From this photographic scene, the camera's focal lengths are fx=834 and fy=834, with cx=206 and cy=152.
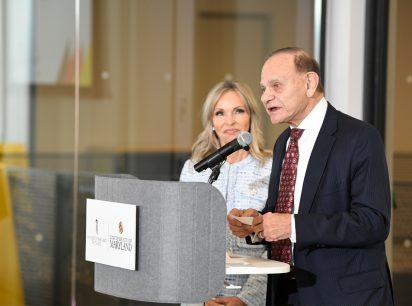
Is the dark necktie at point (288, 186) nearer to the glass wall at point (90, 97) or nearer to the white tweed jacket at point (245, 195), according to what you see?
the white tweed jacket at point (245, 195)

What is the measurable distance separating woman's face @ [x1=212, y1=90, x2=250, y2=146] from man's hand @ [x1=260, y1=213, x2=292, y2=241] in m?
1.24

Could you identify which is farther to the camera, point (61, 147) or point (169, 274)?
point (61, 147)

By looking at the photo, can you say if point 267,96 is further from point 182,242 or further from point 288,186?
point 182,242

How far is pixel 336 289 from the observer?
304 cm

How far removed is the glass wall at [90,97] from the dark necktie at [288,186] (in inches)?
85.7

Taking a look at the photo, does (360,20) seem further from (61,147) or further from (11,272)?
(11,272)

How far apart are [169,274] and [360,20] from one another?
2.92 metres

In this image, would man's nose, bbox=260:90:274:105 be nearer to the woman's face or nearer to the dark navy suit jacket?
the dark navy suit jacket

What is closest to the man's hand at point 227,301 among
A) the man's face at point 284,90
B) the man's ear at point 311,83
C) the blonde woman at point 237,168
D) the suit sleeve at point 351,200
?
the blonde woman at point 237,168

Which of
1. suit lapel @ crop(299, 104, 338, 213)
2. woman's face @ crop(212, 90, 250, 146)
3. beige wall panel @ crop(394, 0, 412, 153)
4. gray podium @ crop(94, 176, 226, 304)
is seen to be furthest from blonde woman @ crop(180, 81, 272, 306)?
beige wall panel @ crop(394, 0, 412, 153)

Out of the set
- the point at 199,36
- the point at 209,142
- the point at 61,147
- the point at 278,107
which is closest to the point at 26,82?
the point at 61,147

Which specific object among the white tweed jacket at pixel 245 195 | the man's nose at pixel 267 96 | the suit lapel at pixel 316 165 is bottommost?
the white tweed jacket at pixel 245 195

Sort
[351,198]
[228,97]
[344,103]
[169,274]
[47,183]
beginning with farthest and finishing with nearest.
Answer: [47,183], [344,103], [228,97], [351,198], [169,274]

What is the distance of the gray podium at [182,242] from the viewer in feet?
9.26
